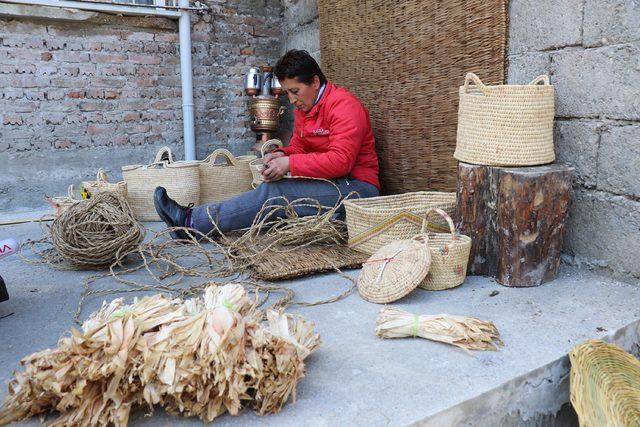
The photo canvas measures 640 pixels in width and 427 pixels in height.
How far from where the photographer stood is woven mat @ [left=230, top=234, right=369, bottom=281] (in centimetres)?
261

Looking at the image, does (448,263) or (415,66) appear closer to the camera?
(448,263)

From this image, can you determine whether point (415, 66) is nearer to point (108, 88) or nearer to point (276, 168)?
point (276, 168)

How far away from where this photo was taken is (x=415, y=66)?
11.3 ft

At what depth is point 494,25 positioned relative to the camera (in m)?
2.80

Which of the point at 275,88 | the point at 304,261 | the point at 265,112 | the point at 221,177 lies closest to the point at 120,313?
the point at 304,261

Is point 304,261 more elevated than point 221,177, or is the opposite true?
point 221,177

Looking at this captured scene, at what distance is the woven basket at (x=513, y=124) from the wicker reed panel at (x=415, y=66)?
0.49 metres

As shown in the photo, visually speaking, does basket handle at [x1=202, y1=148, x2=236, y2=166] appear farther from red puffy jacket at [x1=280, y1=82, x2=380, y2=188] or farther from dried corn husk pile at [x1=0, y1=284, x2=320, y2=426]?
dried corn husk pile at [x1=0, y1=284, x2=320, y2=426]

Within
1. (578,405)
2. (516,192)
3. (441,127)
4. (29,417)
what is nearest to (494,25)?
(441,127)

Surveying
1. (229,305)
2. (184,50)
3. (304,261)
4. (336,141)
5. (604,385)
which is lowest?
(604,385)

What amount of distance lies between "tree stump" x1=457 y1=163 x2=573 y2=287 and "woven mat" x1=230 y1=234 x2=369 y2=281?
2.19 feet

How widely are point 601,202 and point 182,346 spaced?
6.68 feet

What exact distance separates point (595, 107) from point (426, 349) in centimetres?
145

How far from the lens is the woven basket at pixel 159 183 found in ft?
13.2
